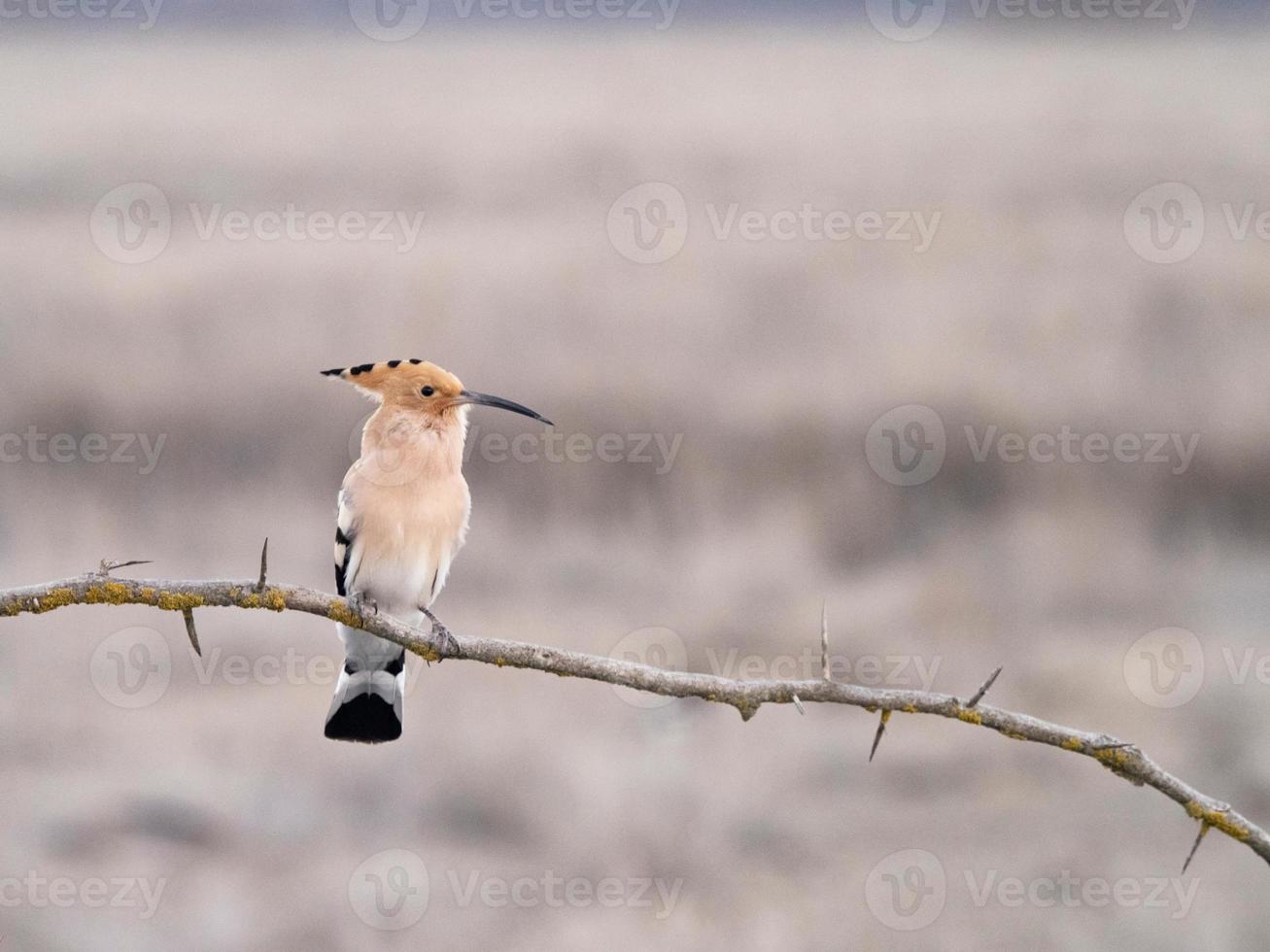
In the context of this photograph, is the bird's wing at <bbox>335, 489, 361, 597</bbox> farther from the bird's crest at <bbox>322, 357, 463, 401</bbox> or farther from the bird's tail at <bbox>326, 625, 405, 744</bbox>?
the bird's crest at <bbox>322, 357, 463, 401</bbox>

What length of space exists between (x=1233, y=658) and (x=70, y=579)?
21.3 ft

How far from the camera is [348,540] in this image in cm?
273

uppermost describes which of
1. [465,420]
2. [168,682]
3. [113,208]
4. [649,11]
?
[649,11]

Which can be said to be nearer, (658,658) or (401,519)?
(401,519)

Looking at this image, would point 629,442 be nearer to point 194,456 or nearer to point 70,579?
point 194,456

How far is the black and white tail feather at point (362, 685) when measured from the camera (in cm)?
267

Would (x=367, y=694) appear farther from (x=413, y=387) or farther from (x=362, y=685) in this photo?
(x=413, y=387)

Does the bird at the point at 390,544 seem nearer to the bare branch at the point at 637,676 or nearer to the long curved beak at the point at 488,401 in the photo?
the long curved beak at the point at 488,401

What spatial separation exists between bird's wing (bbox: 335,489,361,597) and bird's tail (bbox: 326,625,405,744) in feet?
0.33

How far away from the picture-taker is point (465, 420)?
8.07ft

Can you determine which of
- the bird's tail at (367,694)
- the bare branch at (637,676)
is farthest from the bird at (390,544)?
the bare branch at (637,676)

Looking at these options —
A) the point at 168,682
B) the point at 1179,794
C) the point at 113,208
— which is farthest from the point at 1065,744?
the point at 113,208

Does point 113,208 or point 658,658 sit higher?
point 113,208

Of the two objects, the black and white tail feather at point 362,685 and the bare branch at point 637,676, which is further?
the black and white tail feather at point 362,685
